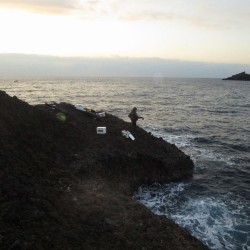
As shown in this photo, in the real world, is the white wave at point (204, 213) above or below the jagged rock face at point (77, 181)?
below

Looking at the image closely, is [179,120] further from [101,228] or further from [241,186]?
[101,228]

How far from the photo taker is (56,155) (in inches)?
863

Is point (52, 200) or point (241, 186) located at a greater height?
point (52, 200)

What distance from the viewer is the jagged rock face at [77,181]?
13656 millimetres

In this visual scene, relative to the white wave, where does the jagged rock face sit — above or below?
above

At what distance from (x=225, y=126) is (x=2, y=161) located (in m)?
37.9

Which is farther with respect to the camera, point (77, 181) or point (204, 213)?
point (204, 213)

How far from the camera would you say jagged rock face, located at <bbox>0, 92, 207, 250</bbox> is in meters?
13.7

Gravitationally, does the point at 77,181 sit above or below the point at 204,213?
above

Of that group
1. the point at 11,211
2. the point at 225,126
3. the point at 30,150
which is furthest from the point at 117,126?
the point at 225,126

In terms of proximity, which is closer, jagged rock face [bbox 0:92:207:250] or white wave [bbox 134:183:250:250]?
jagged rock face [bbox 0:92:207:250]

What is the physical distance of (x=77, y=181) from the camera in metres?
19.6

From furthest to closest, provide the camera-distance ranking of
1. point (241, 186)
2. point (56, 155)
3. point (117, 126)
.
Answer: point (117, 126) → point (241, 186) → point (56, 155)

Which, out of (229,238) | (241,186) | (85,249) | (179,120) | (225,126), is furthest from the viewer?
(179,120)
